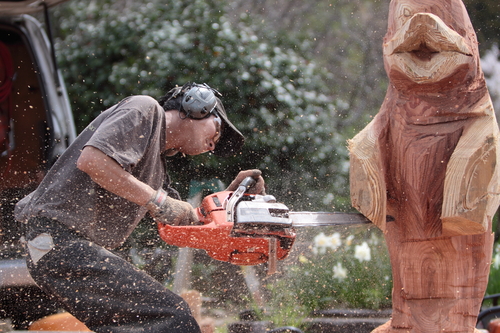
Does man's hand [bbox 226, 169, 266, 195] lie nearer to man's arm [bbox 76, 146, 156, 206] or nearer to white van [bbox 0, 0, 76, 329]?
man's arm [bbox 76, 146, 156, 206]

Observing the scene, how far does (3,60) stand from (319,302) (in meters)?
3.17

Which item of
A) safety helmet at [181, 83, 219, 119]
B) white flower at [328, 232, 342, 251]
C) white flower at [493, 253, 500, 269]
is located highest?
safety helmet at [181, 83, 219, 119]

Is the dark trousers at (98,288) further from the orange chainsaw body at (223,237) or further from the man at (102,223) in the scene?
the orange chainsaw body at (223,237)

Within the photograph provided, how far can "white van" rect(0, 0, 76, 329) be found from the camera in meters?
3.89

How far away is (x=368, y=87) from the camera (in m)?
5.68

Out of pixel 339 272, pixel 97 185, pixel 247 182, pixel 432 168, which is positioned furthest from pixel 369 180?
pixel 339 272

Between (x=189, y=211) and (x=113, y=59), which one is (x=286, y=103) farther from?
(x=189, y=211)

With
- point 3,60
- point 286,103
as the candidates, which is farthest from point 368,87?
point 3,60

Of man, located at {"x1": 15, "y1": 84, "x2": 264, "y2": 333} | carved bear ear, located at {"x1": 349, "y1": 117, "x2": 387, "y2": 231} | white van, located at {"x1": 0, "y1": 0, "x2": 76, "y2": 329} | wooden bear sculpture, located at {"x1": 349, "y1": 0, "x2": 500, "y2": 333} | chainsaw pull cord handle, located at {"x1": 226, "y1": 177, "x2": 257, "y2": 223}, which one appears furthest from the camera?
white van, located at {"x1": 0, "y1": 0, "x2": 76, "y2": 329}

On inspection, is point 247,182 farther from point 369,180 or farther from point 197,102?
point 369,180

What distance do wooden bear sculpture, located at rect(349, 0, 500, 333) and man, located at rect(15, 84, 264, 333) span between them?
85 cm

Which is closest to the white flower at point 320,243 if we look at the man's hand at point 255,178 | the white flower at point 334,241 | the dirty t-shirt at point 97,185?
the white flower at point 334,241

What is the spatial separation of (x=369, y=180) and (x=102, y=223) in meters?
1.12

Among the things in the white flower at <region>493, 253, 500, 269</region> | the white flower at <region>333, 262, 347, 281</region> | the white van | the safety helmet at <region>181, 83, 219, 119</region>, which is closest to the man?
the safety helmet at <region>181, 83, 219, 119</region>
